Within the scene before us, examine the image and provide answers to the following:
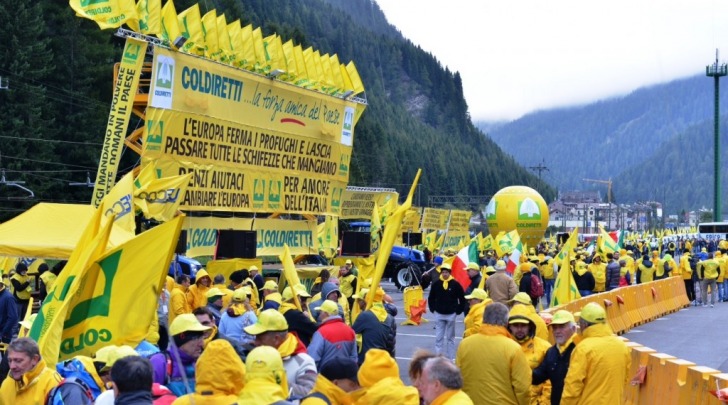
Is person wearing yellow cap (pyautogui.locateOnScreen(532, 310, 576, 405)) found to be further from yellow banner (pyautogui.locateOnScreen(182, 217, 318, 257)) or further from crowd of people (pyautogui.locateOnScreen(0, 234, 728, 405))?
yellow banner (pyautogui.locateOnScreen(182, 217, 318, 257))

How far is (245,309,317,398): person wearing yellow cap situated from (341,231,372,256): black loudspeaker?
20.1 metres

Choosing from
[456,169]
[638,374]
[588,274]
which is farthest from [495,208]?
[456,169]

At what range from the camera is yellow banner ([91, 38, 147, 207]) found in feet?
63.4

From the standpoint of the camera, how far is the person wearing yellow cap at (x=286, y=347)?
6.97 metres

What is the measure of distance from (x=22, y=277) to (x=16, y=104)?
94.3ft

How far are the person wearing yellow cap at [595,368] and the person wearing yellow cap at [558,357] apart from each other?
0.29m

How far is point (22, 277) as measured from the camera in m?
17.6

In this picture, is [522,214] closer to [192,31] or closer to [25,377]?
[192,31]

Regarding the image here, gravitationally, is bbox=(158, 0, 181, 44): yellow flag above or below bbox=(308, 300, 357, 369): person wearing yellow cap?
above

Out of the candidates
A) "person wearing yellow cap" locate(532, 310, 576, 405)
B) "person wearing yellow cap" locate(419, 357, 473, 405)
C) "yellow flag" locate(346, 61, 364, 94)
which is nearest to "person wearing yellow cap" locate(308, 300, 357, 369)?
"person wearing yellow cap" locate(532, 310, 576, 405)

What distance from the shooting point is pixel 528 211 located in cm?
6028

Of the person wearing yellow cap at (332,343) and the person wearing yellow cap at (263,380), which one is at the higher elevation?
the person wearing yellow cap at (263,380)

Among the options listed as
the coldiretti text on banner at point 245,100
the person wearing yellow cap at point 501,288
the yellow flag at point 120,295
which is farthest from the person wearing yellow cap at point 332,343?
the coldiretti text on banner at point 245,100

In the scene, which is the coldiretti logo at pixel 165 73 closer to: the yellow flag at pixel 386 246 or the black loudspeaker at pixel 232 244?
the black loudspeaker at pixel 232 244
